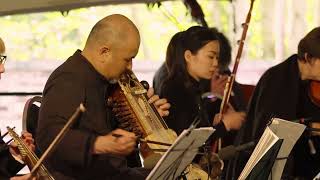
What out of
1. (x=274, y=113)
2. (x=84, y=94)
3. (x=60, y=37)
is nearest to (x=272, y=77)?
(x=274, y=113)

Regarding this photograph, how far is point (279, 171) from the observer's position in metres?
3.24

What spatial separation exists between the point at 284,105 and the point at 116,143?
155 centimetres

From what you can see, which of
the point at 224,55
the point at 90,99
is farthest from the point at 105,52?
the point at 224,55

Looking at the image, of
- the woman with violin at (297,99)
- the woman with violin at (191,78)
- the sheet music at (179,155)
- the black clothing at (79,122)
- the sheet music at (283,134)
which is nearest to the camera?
the sheet music at (179,155)

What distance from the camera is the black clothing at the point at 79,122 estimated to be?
299 centimetres

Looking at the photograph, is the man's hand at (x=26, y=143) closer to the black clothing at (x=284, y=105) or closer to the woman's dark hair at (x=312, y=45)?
the black clothing at (x=284, y=105)

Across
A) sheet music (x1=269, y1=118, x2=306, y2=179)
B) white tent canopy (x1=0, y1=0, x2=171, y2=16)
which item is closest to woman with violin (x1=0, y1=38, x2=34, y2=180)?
sheet music (x1=269, y1=118, x2=306, y2=179)

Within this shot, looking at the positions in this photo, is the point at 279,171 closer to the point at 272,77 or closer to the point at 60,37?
the point at 272,77

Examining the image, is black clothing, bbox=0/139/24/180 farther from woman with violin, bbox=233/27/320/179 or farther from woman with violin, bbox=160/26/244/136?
woman with violin, bbox=233/27/320/179

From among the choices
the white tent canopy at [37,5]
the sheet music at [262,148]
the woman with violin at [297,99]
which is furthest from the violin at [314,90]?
the white tent canopy at [37,5]

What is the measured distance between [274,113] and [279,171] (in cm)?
93

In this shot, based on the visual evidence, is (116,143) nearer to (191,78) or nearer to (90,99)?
(90,99)

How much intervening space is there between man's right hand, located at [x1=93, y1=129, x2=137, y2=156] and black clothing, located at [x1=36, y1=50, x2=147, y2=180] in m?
0.04

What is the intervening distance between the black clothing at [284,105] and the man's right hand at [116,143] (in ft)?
4.37
